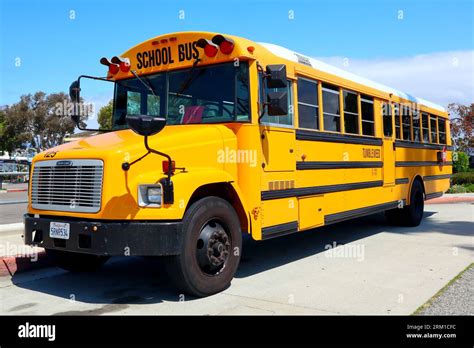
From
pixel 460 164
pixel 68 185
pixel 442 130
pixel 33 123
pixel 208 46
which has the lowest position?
pixel 68 185

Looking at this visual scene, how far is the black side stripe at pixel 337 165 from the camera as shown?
216 inches

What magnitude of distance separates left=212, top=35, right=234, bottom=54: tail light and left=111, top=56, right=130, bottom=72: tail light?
1288 millimetres

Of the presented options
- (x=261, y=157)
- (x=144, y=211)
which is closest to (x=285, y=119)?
(x=261, y=157)

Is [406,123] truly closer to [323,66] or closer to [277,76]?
[323,66]

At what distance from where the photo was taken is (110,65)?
543 centimetres

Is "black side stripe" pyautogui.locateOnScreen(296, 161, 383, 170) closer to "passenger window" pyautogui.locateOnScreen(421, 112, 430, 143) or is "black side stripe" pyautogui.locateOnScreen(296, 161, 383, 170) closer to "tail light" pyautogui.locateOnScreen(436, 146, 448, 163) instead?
"passenger window" pyautogui.locateOnScreen(421, 112, 430, 143)

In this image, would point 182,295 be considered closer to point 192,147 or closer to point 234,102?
point 192,147

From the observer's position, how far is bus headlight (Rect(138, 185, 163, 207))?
384 centimetres

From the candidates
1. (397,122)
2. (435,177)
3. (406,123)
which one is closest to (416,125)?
(406,123)

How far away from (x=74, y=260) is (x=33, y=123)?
3906 centimetres

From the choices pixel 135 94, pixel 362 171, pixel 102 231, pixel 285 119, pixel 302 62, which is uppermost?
pixel 302 62

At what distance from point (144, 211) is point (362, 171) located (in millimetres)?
4084

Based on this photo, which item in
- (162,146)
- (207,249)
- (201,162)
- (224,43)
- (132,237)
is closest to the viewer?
(132,237)

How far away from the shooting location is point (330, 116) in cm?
612
